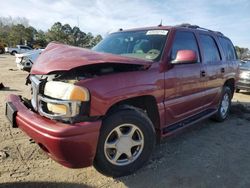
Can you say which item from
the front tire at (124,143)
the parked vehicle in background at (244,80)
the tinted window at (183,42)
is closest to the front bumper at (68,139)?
the front tire at (124,143)

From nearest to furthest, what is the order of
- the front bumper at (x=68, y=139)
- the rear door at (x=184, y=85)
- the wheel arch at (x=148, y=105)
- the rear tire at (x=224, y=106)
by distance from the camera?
1. the front bumper at (x=68, y=139)
2. the wheel arch at (x=148, y=105)
3. the rear door at (x=184, y=85)
4. the rear tire at (x=224, y=106)

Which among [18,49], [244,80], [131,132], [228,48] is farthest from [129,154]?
[18,49]

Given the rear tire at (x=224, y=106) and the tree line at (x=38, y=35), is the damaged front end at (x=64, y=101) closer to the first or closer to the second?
the rear tire at (x=224, y=106)

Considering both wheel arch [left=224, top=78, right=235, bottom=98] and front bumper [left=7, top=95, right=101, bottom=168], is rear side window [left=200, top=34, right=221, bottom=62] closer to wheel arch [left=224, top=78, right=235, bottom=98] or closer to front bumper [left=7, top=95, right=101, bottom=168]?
wheel arch [left=224, top=78, right=235, bottom=98]

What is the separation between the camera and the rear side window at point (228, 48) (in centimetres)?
621

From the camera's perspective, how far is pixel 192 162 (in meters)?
4.04

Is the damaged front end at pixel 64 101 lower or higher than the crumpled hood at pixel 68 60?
lower

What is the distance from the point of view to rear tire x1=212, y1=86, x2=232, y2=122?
6.16 m

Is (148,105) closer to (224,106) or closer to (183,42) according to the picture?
(183,42)

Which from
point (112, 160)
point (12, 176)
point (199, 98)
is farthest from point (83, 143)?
point (199, 98)

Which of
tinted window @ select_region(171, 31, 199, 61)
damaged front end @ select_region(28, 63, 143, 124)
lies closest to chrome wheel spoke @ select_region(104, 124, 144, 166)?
damaged front end @ select_region(28, 63, 143, 124)

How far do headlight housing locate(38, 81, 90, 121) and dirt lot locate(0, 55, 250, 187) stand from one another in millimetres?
924

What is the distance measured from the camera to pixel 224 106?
641cm

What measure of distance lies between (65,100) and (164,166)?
5.77ft
